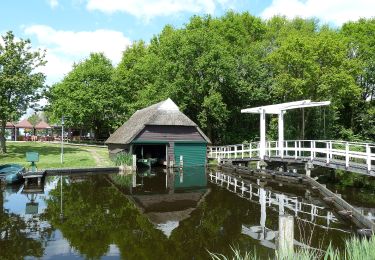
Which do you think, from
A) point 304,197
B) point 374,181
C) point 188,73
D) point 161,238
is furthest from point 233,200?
point 188,73

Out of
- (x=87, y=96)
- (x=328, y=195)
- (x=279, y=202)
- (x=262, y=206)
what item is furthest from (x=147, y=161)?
(x=87, y=96)

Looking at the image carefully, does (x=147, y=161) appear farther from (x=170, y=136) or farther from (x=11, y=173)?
(x=11, y=173)

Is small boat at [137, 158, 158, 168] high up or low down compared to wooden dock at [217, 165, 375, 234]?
up

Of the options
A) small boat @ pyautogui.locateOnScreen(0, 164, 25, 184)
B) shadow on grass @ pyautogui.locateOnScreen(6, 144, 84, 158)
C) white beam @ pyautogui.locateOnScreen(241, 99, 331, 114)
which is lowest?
small boat @ pyautogui.locateOnScreen(0, 164, 25, 184)

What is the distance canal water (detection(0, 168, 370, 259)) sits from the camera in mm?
10727

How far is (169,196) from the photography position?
62.4ft

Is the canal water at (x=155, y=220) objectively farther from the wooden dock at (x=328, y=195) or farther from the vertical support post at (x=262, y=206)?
the wooden dock at (x=328, y=195)

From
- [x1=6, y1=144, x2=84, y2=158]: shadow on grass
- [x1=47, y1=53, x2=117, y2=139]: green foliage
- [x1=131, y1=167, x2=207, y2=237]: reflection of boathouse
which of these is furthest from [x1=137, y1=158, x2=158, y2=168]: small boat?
[x1=47, y1=53, x2=117, y2=139]: green foliage

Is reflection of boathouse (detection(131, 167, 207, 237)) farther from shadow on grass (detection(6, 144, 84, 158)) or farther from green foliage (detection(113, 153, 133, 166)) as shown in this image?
shadow on grass (detection(6, 144, 84, 158))

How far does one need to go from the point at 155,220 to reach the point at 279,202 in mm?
6335

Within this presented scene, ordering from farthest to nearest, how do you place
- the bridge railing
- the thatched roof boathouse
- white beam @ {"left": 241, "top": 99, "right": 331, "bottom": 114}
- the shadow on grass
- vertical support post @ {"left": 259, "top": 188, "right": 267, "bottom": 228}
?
the shadow on grass < the thatched roof boathouse < white beam @ {"left": 241, "top": 99, "right": 331, "bottom": 114} < the bridge railing < vertical support post @ {"left": 259, "top": 188, "right": 267, "bottom": 228}

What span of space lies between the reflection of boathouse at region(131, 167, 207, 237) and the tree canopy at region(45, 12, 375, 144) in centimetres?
1570

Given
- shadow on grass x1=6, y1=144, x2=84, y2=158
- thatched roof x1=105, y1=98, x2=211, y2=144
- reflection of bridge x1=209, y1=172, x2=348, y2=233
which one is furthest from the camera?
shadow on grass x1=6, y1=144, x2=84, y2=158

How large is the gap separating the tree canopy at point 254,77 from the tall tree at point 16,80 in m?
3.19
